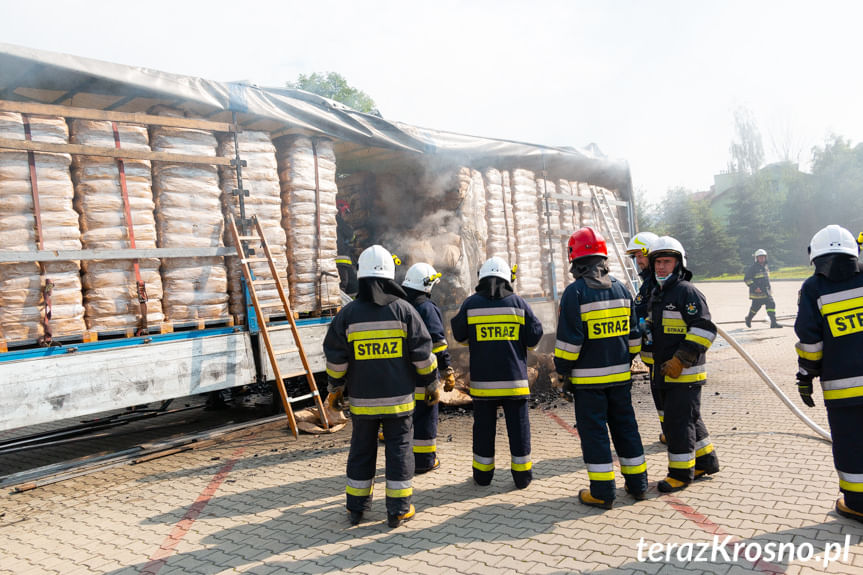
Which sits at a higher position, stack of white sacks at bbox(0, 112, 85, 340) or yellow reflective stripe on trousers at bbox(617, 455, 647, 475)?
stack of white sacks at bbox(0, 112, 85, 340)

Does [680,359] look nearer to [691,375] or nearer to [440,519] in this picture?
[691,375]

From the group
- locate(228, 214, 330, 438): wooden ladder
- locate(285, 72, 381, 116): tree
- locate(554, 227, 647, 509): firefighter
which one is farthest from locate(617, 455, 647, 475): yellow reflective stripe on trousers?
locate(285, 72, 381, 116): tree

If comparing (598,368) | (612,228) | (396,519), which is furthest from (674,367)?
(612,228)

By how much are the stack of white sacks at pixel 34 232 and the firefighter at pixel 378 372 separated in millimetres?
2890

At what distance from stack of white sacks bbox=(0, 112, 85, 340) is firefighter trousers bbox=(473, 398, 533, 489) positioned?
152 inches

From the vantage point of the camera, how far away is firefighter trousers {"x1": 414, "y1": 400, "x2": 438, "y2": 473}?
5.21 meters

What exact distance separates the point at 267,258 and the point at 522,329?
3146mm

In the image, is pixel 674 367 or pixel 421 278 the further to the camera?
pixel 421 278

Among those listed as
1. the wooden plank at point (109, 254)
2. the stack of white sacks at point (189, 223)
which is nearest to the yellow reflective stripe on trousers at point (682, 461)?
the stack of white sacks at point (189, 223)

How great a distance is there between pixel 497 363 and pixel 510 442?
66cm

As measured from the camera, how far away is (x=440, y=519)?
414 cm

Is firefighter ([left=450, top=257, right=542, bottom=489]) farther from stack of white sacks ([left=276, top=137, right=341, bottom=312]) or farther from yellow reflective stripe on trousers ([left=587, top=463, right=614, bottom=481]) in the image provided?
stack of white sacks ([left=276, top=137, right=341, bottom=312])

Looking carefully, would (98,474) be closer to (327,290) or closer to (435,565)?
(327,290)


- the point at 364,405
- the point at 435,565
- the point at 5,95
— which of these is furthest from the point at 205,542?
the point at 5,95
